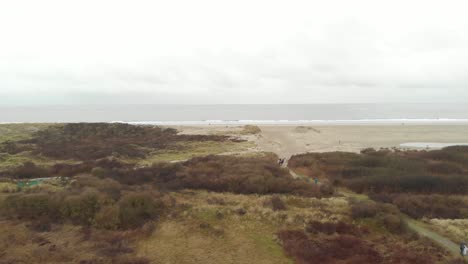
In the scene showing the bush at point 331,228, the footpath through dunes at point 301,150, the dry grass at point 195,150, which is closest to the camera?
the footpath through dunes at point 301,150

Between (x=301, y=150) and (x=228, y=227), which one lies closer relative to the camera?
(x=228, y=227)

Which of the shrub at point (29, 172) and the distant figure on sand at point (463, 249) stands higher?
the shrub at point (29, 172)

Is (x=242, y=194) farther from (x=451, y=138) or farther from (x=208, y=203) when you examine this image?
(x=451, y=138)

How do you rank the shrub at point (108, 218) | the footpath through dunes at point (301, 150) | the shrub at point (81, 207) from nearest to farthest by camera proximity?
1. the footpath through dunes at point (301, 150)
2. the shrub at point (108, 218)
3. the shrub at point (81, 207)

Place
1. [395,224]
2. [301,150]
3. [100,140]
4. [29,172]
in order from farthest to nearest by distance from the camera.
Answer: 1. [100,140]
2. [301,150]
3. [29,172]
4. [395,224]

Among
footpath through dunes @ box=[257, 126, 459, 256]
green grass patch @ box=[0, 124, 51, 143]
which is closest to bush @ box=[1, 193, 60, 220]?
footpath through dunes @ box=[257, 126, 459, 256]

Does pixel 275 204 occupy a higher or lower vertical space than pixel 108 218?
higher

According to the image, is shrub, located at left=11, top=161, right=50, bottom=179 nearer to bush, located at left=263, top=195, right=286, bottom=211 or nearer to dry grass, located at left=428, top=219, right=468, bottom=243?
bush, located at left=263, top=195, right=286, bottom=211

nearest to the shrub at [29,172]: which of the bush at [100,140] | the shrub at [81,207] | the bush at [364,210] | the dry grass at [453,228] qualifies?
the bush at [100,140]

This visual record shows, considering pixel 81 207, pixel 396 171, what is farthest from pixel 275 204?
pixel 396 171

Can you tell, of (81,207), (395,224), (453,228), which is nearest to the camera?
(453,228)

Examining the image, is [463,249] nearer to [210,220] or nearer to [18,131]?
[210,220]

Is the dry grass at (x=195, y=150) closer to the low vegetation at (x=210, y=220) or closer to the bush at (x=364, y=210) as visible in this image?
the low vegetation at (x=210, y=220)
